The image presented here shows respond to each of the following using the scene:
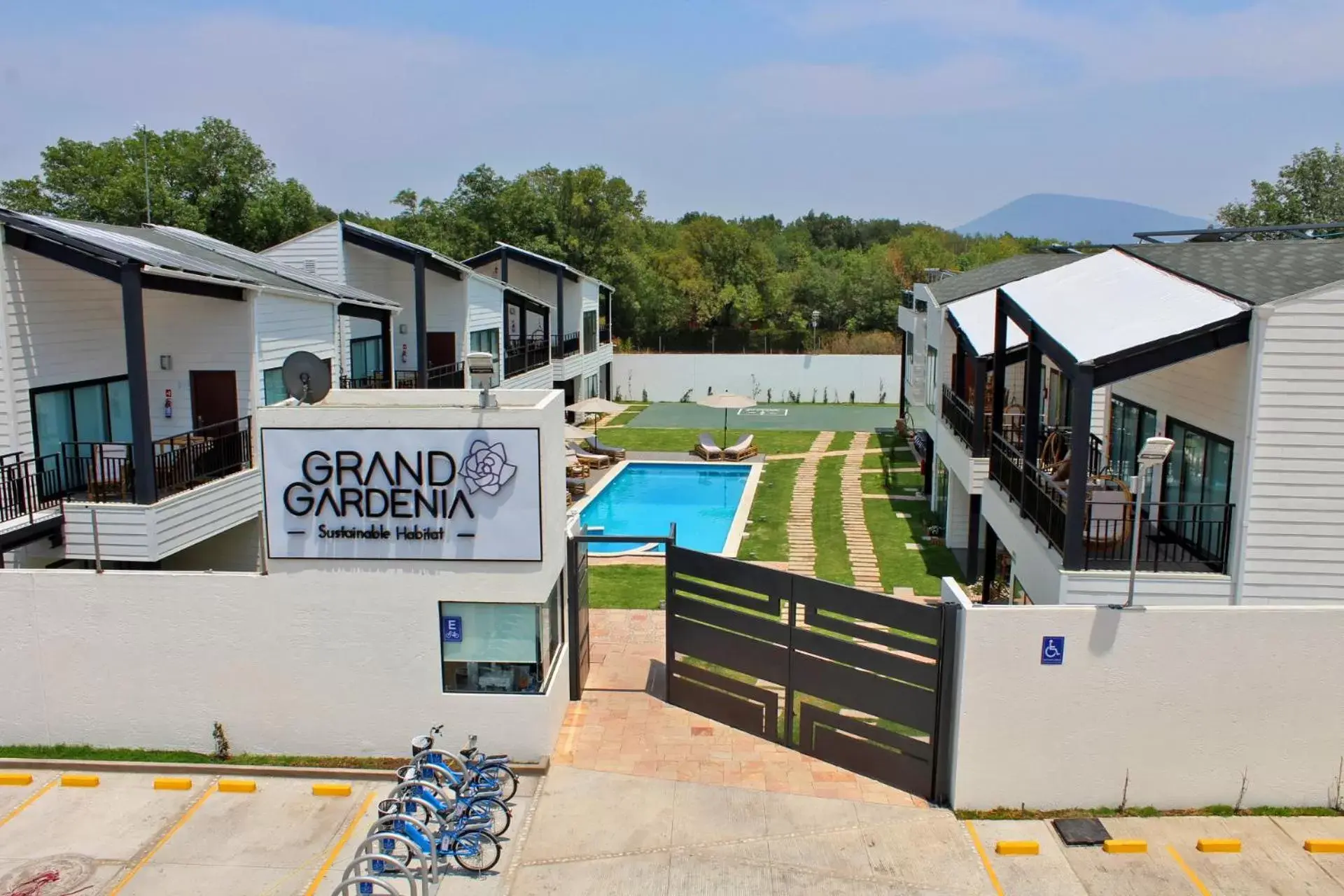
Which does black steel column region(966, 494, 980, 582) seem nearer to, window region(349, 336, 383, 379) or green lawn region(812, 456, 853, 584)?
green lawn region(812, 456, 853, 584)

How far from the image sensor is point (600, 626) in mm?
16281

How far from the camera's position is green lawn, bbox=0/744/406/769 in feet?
38.2

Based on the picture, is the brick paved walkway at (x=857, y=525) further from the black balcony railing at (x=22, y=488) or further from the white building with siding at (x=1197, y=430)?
the black balcony railing at (x=22, y=488)

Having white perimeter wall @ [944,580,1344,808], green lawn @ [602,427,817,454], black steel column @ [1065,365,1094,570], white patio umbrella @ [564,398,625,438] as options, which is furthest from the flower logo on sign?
green lawn @ [602,427,817,454]

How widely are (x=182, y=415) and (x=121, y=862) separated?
29.9 ft

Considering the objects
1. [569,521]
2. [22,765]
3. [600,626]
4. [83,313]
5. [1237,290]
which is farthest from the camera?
[600,626]

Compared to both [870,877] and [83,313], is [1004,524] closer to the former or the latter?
[870,877]

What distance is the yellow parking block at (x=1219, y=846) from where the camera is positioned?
9828 millimetres

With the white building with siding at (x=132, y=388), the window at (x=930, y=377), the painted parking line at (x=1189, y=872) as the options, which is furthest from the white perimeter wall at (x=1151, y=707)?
the window at (x=930, y=377)

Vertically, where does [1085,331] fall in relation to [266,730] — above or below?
above

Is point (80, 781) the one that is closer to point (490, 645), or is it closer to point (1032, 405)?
point (490, 645)

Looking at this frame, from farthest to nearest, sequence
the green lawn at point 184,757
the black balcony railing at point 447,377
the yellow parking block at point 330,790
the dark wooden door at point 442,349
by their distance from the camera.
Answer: the dark wooden door at point 442,349 → the black balcony railing at point 447,377 → the green lawn at point 184,757 → the yellow parking block at point 330,790

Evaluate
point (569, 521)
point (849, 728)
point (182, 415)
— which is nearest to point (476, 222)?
point (182, 415)

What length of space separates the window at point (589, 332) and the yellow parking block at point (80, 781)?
106 ft
